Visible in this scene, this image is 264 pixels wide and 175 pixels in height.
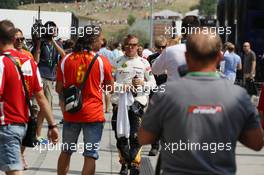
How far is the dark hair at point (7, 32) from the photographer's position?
6.49m

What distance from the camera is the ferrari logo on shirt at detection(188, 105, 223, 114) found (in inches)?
171

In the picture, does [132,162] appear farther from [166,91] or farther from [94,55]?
[166,91]

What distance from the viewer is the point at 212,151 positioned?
4.39 metres

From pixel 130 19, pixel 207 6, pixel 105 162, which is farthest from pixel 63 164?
pixel 207 6

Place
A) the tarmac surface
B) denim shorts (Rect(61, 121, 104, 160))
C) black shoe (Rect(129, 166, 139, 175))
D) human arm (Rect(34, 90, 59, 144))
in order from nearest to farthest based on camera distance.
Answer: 1. human arm (Rect(34, 90, 59, 144))
2. denim shorts (Rect(61, 121, 104, 160))
3. black shoe (Rect(129, 166, 139, 175))
4. the tarmac surface

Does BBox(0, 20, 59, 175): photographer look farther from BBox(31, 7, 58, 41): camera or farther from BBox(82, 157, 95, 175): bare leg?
BBox(31, 7, 58, 41): camera

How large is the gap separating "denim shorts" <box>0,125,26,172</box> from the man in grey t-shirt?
7.33ft

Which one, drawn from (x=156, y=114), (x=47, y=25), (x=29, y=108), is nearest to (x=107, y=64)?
(x=29, y=108)

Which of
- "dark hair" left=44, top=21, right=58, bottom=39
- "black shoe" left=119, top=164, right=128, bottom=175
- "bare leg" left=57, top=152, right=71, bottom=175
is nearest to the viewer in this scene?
"bare leg" left=57, top=152, right=71, bottom=175

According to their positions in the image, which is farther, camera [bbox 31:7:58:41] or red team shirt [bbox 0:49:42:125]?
camera [bbox 31:7:58:41]

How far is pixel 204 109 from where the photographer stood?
14.3 feet

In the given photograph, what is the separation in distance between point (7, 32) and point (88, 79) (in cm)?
156

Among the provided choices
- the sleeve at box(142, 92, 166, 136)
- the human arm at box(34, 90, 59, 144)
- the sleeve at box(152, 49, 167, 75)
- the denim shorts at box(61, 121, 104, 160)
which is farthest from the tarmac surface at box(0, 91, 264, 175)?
the sleeve at box(142, 92, 166, 136)

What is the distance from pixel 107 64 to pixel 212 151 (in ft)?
12.3
